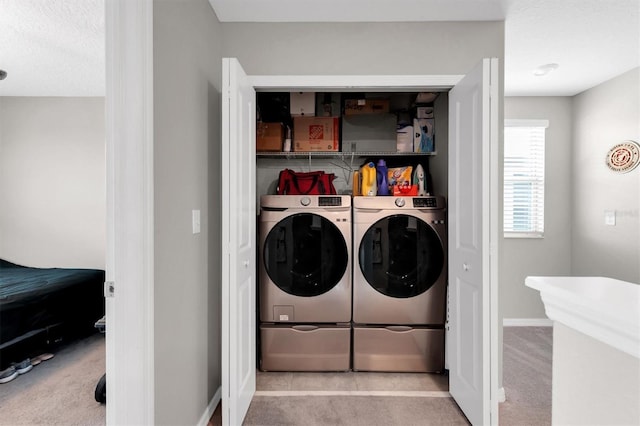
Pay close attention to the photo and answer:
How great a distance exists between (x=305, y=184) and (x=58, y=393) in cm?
221

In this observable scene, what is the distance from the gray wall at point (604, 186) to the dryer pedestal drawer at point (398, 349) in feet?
6.07

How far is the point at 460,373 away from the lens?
2068 mm

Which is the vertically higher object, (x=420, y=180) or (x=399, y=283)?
(x=420, y=180)

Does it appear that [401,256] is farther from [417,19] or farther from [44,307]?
[44,307]

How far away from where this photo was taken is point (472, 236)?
189cm

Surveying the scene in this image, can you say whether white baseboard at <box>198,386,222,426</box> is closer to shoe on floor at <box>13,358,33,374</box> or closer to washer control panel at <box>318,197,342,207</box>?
washer control panel at <box>318,197,342,207</box>

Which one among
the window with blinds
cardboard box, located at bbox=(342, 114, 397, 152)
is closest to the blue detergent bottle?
cardboard box, located at bbox=(342, 114, 397, 152)

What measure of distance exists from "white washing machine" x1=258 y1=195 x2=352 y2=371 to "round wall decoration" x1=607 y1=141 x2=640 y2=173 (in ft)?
8.07

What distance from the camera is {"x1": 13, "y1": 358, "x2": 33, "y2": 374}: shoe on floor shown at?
253 centimetres

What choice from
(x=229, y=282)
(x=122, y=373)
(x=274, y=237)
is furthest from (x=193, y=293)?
(x=274, y=237)

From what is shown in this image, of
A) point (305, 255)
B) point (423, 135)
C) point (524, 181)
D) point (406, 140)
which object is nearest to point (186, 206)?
point (305, 255)

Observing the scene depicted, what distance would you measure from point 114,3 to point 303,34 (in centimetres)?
128

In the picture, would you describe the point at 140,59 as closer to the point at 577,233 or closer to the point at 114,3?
the point at 114,3

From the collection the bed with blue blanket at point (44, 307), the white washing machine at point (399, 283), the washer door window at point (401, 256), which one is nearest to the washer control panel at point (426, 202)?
the white washing machine at point (399, 283)
